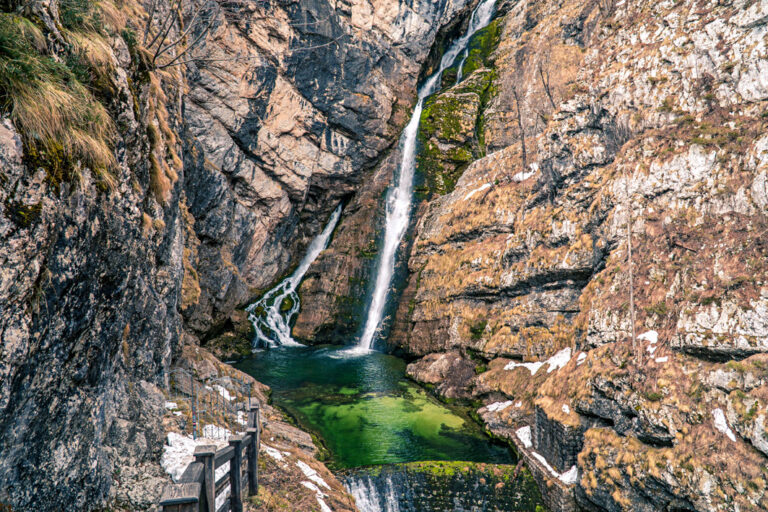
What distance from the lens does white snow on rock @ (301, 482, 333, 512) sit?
452 inches

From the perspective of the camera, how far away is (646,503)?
1329 centimetres

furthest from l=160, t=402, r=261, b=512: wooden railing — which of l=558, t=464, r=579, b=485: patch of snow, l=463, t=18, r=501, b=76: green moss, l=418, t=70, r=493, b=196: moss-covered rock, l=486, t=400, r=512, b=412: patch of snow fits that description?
l=463, t=18, r=501, b=76: green moss

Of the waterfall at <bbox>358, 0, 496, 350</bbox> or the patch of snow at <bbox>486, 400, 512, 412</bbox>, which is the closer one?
the patch of snow at <bbox>486, 400, 512, 412</bbox>

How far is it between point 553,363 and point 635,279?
7159 mm

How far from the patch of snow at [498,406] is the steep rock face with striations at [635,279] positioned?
18 centimetres

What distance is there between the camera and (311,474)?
532 inches

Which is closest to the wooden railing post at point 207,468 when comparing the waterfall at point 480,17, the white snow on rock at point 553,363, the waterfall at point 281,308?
the white snow on rock at point 553,363

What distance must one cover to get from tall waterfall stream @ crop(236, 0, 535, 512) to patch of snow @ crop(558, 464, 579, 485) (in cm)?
153

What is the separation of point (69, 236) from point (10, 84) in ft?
6.40

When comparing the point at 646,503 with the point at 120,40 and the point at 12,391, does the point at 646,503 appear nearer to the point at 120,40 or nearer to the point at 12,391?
the point at 12,391

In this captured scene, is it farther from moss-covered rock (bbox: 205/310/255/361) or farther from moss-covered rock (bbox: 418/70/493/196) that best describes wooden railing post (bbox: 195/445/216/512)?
moss-covered rock (bbox: 418/70/493/196)

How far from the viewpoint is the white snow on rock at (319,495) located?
452 inches

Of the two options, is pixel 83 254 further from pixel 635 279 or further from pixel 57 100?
pixel 635 279

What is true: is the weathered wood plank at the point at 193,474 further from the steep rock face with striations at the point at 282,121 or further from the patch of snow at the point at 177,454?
the steep rock face with striations at the point at 282,121
